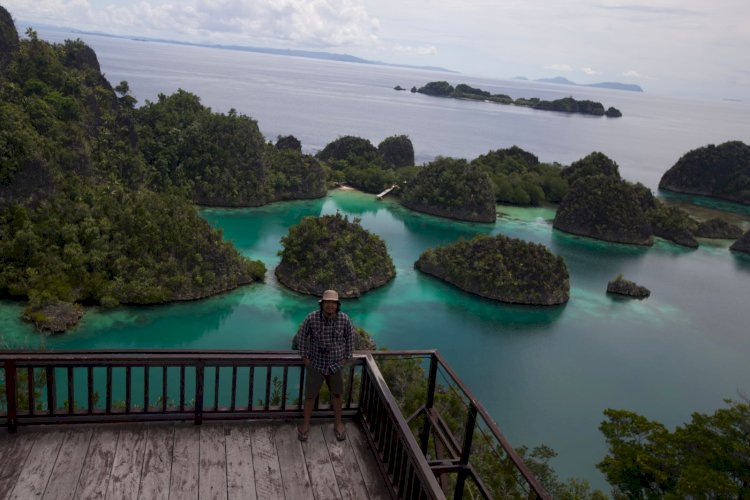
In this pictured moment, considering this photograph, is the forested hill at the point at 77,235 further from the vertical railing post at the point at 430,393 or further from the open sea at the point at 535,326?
the vertical railing post at the point at 430,393

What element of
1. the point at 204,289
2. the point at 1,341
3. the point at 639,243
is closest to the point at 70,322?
the point at 1,341

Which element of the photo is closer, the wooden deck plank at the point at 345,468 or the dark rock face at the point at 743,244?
the wooden deck plank at the point at 345,468

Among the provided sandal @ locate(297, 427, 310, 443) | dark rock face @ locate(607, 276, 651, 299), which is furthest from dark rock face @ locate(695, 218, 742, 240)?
sandal @ locate(297, 427, 310, 443)

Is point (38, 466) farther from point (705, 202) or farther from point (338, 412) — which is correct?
point (705, 202)

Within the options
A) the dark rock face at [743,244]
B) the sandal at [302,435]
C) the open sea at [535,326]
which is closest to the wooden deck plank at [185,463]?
the sandal at [302,435]

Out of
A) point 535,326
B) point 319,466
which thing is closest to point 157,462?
point 319,466

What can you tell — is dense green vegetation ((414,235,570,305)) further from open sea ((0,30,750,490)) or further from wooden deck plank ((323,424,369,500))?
wooden deck plank ((323,424,369,500))
